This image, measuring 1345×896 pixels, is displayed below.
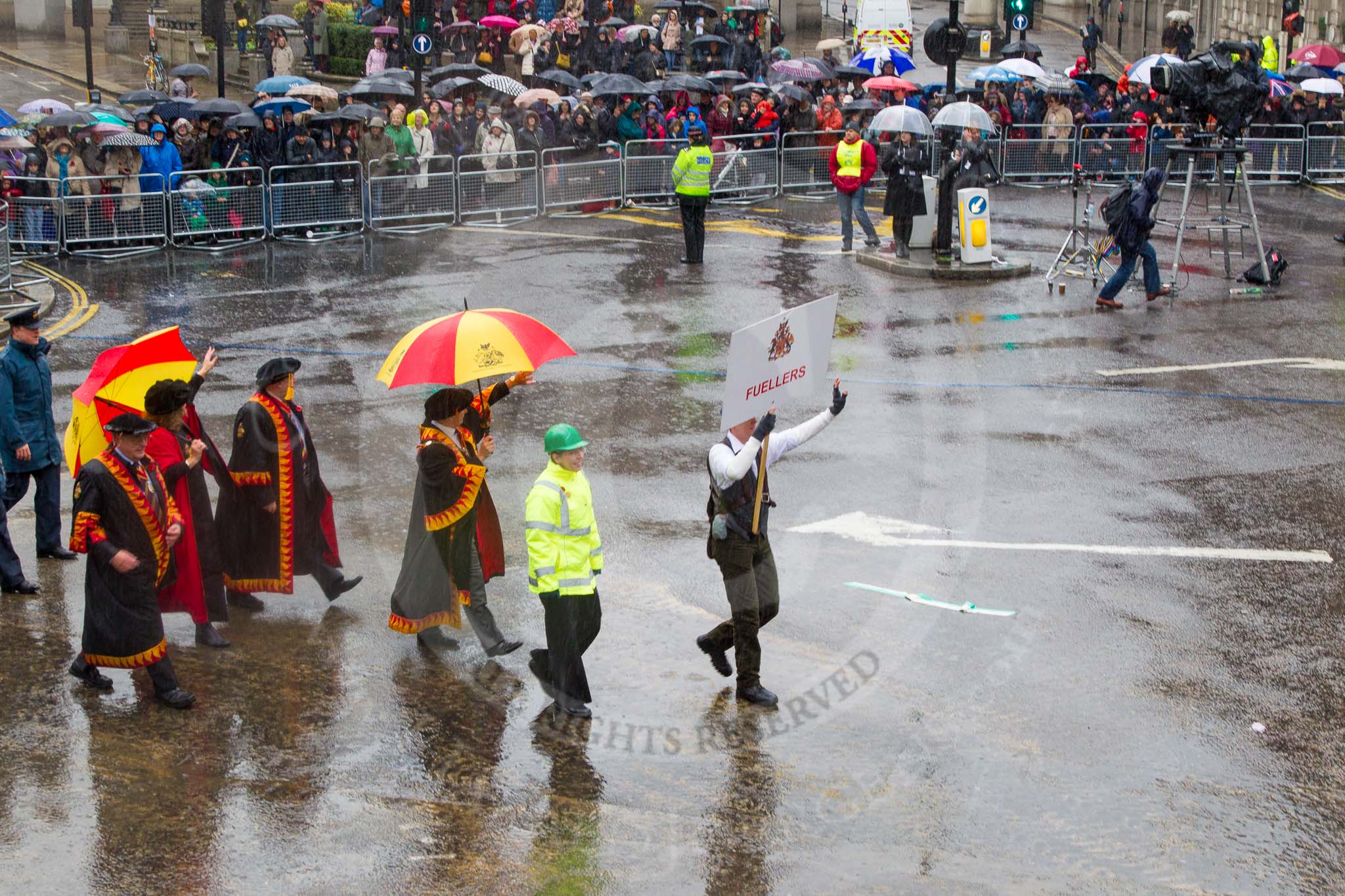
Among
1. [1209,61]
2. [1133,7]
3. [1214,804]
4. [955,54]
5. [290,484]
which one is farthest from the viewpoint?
[1133,7]

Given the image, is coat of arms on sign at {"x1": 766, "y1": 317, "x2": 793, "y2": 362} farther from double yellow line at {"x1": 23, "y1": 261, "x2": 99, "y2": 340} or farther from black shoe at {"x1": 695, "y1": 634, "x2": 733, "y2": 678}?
double yellow line at {"x1": 23, "y1": 261, "x2": 99, "y2": 340}

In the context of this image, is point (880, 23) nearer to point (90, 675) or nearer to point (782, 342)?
point (782, 342)

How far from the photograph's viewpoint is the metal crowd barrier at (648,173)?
26609mm

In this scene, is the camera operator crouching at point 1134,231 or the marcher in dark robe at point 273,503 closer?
the marcher in dark robe at point 273,503

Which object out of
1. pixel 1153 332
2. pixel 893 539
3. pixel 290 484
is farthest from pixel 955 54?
pixel 290 484

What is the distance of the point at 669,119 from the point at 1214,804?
2164 cm

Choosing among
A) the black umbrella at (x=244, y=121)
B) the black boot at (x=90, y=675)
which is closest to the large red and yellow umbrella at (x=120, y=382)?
the black boot at (x=90, y=675)

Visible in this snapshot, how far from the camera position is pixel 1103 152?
29172 millimetres

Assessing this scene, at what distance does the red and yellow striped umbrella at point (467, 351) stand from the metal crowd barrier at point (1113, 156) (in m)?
21.6

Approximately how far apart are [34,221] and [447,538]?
15366 mm

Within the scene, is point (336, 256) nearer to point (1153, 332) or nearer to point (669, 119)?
point (669, 119)

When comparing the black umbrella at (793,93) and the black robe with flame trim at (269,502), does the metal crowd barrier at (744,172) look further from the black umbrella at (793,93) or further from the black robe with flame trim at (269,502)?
the black robe with flame trim at (269,502)

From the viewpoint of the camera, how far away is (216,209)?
2327cm

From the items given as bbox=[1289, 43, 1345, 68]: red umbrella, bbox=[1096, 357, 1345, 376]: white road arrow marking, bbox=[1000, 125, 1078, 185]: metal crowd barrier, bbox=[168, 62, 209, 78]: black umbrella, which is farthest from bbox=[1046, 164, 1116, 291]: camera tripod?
bbox=[168, 62, 209, 78]: black umbrella
